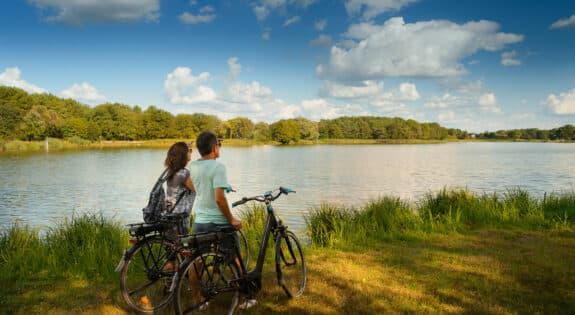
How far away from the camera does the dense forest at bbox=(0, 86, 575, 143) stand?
263ft

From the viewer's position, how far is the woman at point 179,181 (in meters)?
4.95

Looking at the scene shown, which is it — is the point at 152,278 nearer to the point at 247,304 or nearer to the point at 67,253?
the point at 247,304

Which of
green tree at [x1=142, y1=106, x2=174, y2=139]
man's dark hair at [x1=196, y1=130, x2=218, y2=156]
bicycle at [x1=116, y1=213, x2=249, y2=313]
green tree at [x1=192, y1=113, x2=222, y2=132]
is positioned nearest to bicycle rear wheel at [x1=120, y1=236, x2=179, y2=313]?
bicycle at [x1=116, y1=213, x2=249, y2=313]

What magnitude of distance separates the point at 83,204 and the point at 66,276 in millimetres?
13957

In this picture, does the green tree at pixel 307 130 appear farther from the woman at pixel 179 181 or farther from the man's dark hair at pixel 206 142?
the man's dark hair at pixel 206 142

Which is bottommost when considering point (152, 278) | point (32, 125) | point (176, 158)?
point (152, 278)

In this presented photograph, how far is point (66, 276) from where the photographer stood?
6.75 meters

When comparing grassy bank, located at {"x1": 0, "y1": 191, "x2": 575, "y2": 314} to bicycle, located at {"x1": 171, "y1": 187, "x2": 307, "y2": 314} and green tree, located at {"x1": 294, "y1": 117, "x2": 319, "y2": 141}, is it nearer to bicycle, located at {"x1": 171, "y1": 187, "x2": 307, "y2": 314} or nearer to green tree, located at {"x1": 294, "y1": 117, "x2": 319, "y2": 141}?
bicycle, located at {"x1": 171, "y1": 187, "x2": 307, "y2": 314}

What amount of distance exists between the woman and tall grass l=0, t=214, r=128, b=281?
251 centimetres

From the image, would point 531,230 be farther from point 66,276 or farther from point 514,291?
point 66,276

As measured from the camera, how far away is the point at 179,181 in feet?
16.3

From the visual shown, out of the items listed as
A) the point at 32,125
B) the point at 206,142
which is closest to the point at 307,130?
the point at 32,125

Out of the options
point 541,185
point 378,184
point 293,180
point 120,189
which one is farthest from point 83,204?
point 541,185

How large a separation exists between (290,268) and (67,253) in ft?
14.5
